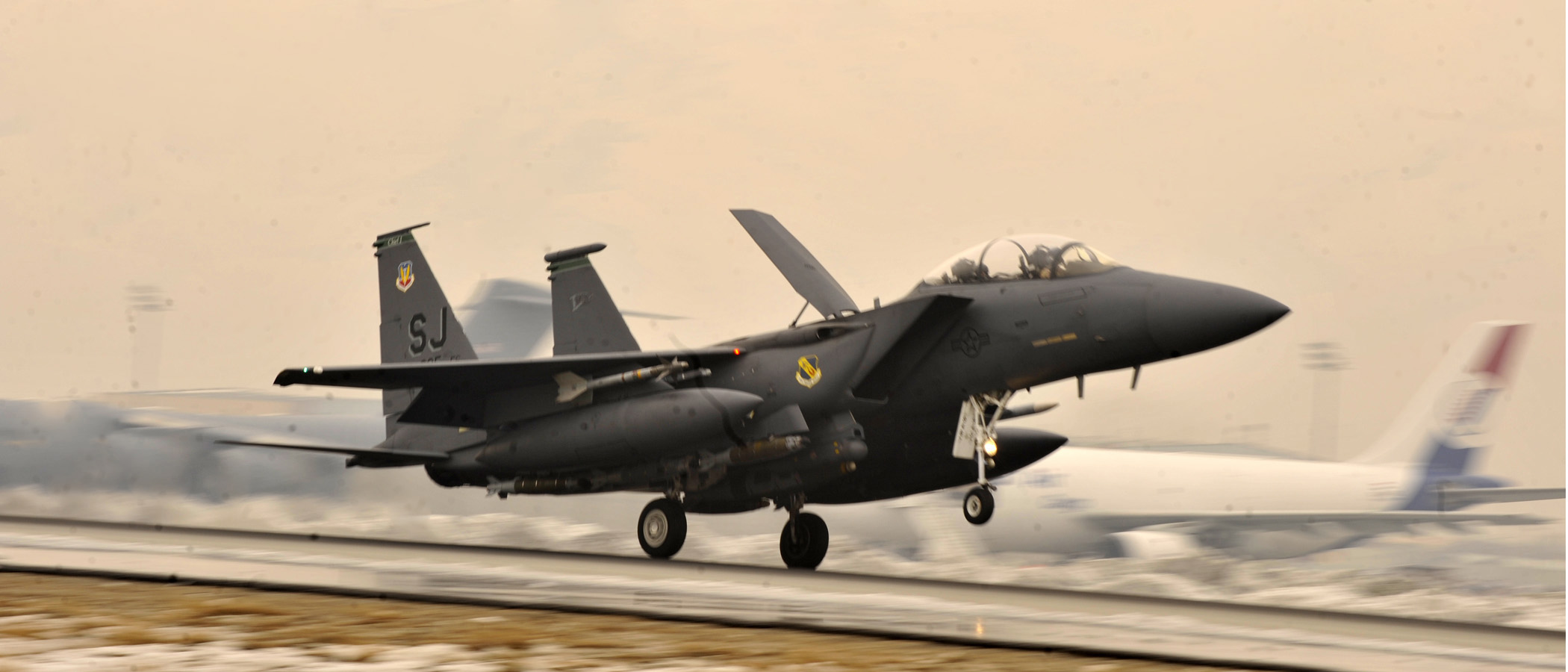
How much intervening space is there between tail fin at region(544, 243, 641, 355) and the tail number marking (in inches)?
61.3

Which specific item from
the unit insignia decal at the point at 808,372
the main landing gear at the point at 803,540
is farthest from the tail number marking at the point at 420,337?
the unit insignia decal at the point at 808,372

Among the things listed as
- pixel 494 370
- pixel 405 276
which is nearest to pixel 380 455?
pixel 494 370

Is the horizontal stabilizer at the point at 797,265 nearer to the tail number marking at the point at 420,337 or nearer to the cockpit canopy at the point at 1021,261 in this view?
the cockpit canopy at the point at 1021,261

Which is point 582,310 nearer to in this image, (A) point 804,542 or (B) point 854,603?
(A) point 804,542

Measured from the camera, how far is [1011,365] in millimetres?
13516

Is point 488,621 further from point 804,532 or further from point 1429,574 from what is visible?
point 1429,574

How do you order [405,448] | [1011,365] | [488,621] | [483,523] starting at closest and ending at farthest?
[488,621], [1011,365], [405,448], [483,523]

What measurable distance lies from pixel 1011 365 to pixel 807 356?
244 centimetres

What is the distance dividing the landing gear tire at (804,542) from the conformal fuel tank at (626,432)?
2049 millimetres

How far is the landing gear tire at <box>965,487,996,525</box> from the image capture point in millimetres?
13008

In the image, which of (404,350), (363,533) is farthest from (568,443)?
(363,533)

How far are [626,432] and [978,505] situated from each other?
4.11 meters

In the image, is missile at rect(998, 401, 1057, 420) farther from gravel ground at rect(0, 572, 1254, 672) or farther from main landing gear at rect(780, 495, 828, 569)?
gravel ground at rect(0, 572, 1254, 672)

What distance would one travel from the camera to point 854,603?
1027 cm
